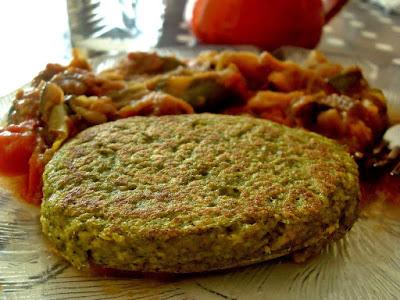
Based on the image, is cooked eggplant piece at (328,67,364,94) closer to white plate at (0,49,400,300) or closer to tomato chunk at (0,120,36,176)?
white plate at (0,49,400,300)

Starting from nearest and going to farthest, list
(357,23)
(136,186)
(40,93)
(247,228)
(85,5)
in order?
(247,228) < (136,186) < (40,93) < (85,5) < (357,23)

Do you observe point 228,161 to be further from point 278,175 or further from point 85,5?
point 85,5

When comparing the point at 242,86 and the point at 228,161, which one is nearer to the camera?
the point at 228,161

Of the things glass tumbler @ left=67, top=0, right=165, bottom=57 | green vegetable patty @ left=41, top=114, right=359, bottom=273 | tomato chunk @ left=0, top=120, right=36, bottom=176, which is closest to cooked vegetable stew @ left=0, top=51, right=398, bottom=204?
tomato chunk @ left=0, top=120, right=36, bottom=176

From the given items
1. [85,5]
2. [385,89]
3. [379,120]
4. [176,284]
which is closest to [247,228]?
[176,284]

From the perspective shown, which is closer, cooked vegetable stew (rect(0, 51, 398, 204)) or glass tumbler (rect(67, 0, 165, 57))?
cooked vegetable stew (rect(0, 51, 398, 204))

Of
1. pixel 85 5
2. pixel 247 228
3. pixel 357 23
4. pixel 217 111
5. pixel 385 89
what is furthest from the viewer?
pixel 357 23
